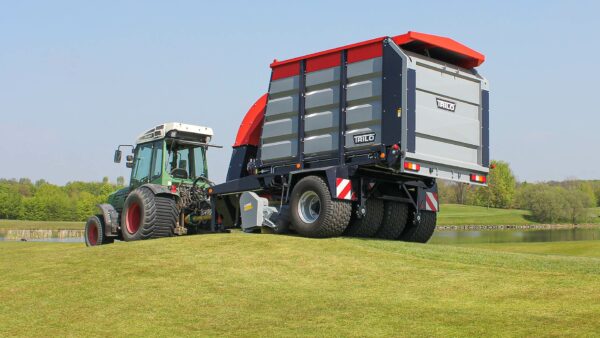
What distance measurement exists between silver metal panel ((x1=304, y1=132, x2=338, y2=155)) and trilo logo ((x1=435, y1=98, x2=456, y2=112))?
215 cm

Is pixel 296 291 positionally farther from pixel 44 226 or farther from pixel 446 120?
pixel 44 226

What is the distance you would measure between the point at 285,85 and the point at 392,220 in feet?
12.6

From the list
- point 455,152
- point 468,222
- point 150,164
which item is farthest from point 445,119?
point 468,222

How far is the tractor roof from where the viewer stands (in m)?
18.6

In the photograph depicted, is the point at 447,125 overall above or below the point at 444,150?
above

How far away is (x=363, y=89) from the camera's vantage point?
13.7 metres

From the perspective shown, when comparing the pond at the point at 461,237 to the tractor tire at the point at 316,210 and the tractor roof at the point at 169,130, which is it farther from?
the tractor tire at the point at 316,210

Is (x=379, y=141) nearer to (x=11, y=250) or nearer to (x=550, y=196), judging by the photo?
(x=11, y=250)

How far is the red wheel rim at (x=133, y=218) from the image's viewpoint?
18.0 meters

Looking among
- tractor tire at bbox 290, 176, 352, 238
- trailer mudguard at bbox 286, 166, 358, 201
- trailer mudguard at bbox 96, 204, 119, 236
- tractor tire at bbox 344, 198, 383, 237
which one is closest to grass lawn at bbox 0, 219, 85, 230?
trailer mudguard at bbox 96, 204, 119, 236

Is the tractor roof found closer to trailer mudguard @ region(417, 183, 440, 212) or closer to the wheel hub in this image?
the wheel hub

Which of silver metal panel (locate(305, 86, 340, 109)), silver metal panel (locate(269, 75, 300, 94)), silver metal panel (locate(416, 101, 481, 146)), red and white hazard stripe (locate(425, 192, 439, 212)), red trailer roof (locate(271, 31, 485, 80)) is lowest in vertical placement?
red and white hazard stripe (locate(425, 192, 439, 212))

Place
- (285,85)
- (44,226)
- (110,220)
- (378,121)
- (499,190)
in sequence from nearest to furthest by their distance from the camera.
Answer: (378,121) < (285,85) < (110,220) < (44,226) < (499,190)

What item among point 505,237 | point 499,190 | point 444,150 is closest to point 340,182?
point 444,150
